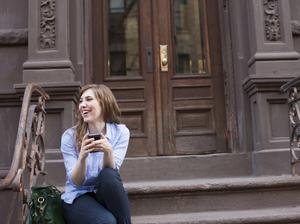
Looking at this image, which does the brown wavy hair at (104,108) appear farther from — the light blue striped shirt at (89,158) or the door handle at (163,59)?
the door handle at (163,59)

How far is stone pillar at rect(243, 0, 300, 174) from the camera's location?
520 cm

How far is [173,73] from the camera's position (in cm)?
630

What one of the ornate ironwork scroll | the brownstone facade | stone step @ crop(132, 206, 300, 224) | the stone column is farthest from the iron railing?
the ornate ironwork scroll

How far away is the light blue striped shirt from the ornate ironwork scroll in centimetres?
207

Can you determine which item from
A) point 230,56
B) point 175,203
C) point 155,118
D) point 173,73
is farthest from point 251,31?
point 175,203

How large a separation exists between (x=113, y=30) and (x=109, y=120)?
3.10m

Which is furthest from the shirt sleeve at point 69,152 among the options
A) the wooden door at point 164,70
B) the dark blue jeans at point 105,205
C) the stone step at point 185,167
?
the wooden door at point 164,70

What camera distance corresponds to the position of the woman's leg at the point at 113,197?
10.3 feet

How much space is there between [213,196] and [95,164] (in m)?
1.44

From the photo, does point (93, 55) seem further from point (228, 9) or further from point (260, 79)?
Result: point (260, 79)

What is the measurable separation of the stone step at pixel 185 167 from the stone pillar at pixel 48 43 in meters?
1.23

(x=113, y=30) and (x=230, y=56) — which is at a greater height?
(x=113, y=30)

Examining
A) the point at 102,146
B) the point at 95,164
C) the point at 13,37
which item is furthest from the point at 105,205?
the point at 13,37

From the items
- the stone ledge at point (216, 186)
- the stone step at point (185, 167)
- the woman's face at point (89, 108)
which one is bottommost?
the stone ledge at point (216, 186)
